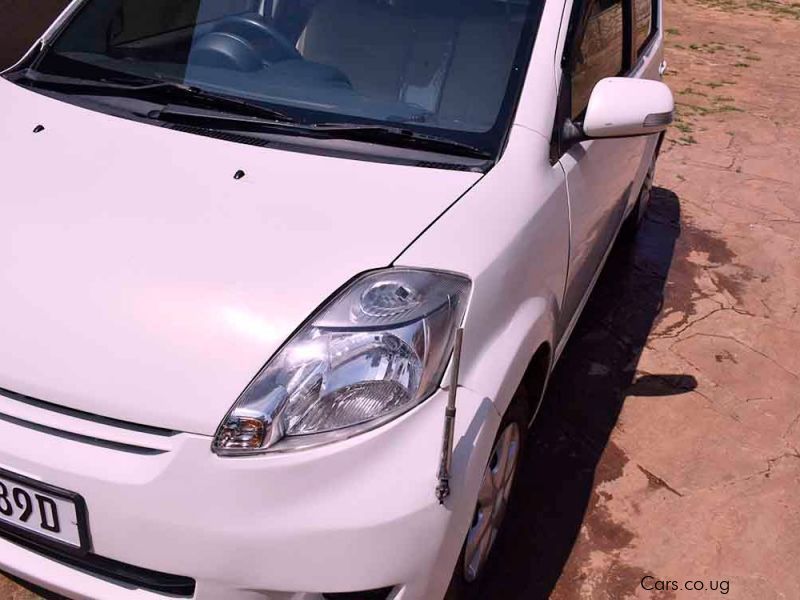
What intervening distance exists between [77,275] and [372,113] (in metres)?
0.84

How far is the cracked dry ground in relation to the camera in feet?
7.86

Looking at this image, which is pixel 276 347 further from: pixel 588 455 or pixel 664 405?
Answer: pixel 664 405

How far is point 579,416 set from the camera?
303cm

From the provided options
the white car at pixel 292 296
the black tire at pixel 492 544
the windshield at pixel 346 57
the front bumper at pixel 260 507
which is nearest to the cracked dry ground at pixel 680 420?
the black tire at pixel 492 544

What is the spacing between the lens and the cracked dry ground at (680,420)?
239 centimetres

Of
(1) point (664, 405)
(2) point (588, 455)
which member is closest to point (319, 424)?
(2) point (588, 455)

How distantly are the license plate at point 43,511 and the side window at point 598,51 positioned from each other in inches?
65.0

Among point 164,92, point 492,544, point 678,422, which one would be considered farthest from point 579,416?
point 164,92

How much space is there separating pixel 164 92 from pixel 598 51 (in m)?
1.42

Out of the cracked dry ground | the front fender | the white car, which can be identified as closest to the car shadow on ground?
the cracked dry ground

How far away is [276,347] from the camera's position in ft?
5.02

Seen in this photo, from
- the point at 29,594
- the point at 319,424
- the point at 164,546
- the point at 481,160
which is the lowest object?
the point at 29,594

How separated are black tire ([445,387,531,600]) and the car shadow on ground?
0.39 ft

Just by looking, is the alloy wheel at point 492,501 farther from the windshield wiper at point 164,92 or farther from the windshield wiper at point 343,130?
the windshield wiper at point 164,92
